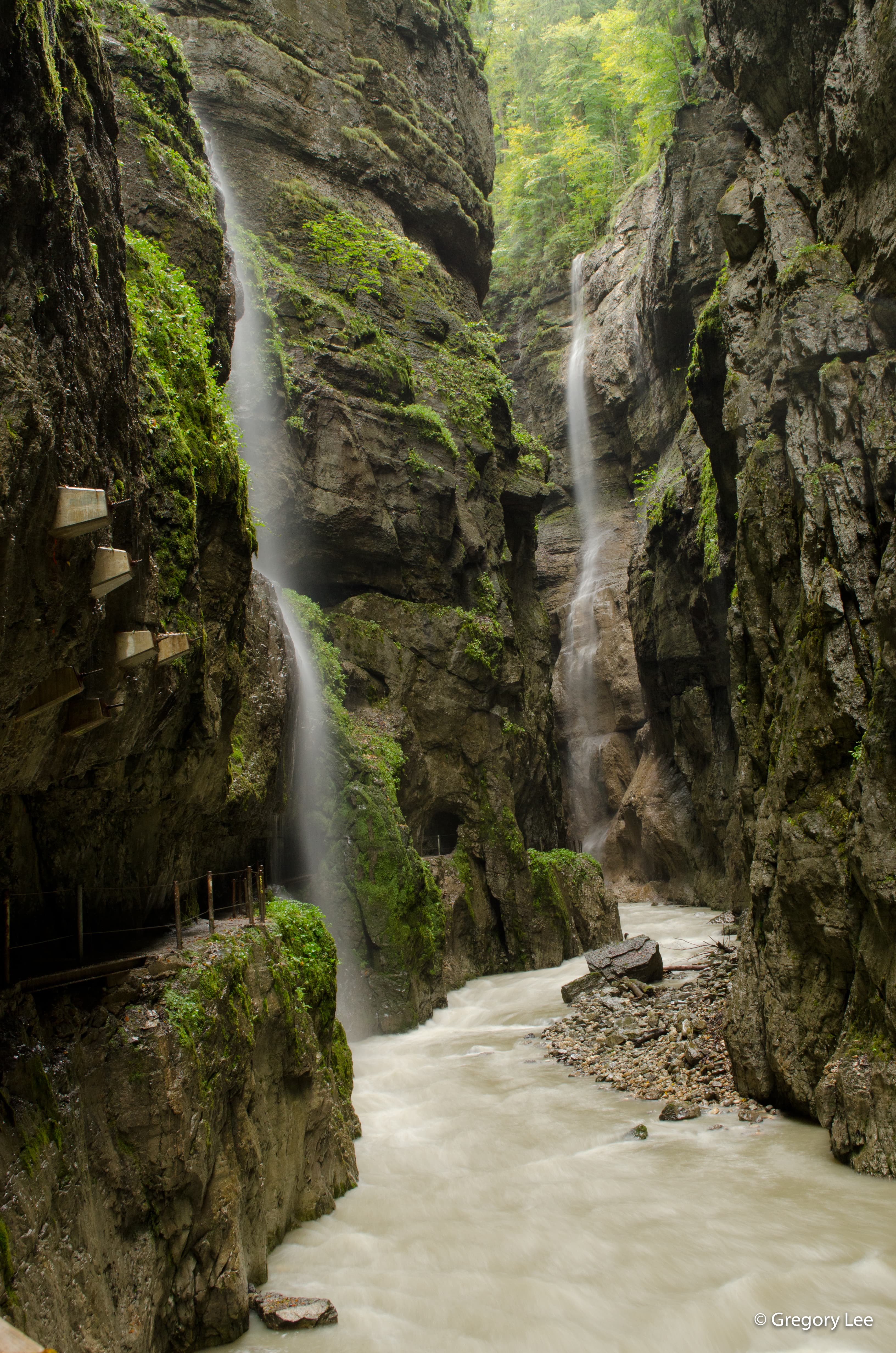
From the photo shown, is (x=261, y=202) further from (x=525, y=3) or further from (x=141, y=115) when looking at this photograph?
(x=525, y=3)

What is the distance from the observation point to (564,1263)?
7.63 meters

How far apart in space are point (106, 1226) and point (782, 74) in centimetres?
1686

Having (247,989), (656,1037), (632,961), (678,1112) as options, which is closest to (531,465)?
(632,961)

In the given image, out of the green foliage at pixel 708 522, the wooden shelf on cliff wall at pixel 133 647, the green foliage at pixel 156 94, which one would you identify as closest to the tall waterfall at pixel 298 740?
the green foliage at pixel 156 94

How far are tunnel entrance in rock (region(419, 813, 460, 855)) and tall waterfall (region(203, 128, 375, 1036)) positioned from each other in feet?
16.7

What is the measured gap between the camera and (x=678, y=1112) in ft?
34.6

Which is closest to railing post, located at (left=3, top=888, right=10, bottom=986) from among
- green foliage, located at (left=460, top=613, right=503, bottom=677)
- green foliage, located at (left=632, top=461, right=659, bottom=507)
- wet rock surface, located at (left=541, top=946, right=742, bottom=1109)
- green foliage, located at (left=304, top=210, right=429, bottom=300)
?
wet rock surface, located at (left=541, top=946, right=742, bottom=1109)

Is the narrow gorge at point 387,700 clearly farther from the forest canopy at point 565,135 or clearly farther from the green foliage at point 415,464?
the forest canopy at point 565,135

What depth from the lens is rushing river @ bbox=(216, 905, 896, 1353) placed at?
260 inches

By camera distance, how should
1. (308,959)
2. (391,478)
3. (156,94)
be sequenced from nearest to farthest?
1. (308,959)
2. (156,94)
3. (391,478)

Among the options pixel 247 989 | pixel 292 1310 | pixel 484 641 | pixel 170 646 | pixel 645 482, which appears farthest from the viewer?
pixel 645 482

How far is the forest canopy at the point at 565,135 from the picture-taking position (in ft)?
133

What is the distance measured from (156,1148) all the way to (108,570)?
4053 millimetres

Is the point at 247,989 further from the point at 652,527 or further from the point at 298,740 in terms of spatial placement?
the point at 652,527
